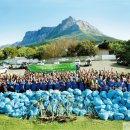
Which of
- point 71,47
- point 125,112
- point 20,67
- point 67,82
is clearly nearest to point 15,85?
point 67,82

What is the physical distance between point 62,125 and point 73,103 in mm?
2691

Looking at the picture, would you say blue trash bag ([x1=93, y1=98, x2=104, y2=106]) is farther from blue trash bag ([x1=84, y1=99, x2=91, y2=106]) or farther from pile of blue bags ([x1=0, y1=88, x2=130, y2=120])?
blue trash bag ([x1=84, y1=99, x2=91, y2=106])

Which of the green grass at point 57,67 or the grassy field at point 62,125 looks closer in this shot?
the grassy field at point 62,125

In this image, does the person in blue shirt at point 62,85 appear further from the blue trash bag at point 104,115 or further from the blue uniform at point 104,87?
the blue trash bag at point 104,115

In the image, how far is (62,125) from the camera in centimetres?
1927

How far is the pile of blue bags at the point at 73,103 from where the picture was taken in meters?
20.8

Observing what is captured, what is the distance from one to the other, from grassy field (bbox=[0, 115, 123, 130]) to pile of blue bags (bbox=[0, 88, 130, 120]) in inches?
30.6

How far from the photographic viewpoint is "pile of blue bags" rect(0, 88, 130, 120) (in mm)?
20764

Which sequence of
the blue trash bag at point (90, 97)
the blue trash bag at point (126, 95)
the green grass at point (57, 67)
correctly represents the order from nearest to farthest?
the blue trash bag at point (126, 95), the blue trash bag at point (90, 97), the green grass at point (57, 67)

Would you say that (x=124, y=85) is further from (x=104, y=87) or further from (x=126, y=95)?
(x=126, y=95)

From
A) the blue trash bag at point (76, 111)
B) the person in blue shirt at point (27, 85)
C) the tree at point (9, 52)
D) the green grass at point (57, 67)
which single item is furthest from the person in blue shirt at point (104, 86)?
the tree at point (9, 52)

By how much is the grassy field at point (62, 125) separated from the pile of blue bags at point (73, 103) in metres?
0.78

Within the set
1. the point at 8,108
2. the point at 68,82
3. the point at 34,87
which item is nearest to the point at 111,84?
the point at 68,82

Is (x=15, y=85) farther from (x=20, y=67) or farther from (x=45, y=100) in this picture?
(x=20, y=67)
